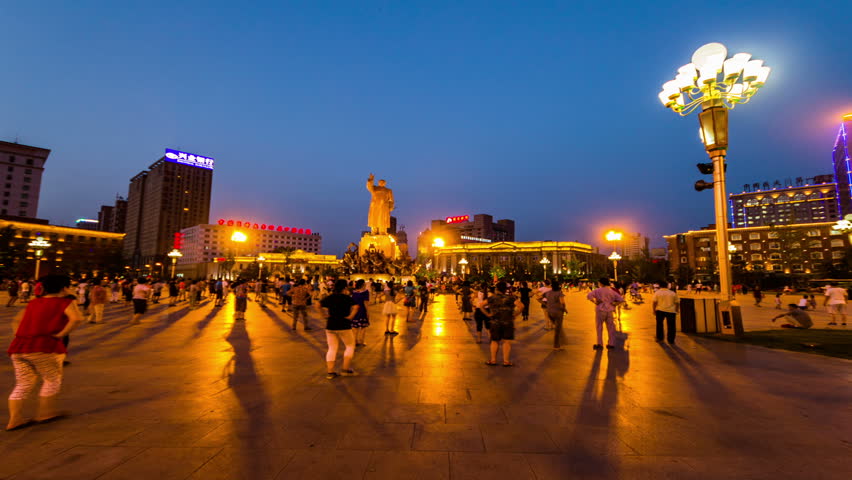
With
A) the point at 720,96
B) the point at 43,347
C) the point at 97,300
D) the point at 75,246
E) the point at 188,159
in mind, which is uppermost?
the point at 188,159

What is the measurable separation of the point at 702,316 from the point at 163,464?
1371cm

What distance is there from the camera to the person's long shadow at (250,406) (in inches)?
143

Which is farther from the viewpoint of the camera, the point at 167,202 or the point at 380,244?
the point at 167,202

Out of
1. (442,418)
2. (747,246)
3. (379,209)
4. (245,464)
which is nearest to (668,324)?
(442,418)

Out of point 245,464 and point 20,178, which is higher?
point 20,178

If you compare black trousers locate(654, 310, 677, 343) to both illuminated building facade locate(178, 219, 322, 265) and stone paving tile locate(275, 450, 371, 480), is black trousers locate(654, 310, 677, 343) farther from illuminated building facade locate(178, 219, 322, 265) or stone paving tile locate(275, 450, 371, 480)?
illuminated building facade locate(178, 219, 322, 265)

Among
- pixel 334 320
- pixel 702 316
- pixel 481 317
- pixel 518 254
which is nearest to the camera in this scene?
pixel 334 320

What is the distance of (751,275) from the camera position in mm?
51594

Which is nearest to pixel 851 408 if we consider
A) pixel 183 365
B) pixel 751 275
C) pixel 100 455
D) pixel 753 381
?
pixel 753 381

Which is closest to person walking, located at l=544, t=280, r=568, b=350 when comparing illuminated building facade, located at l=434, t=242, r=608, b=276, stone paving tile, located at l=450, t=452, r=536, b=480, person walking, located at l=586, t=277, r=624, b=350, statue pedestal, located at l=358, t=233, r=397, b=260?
person walking, located at l=586, t=277, r=624, b=350

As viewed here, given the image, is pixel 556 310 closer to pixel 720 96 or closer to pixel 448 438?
pixel 448 438

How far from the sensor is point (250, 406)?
516cm

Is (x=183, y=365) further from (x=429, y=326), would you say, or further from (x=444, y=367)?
(x=429, y=326)

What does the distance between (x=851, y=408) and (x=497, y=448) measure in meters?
5.02
